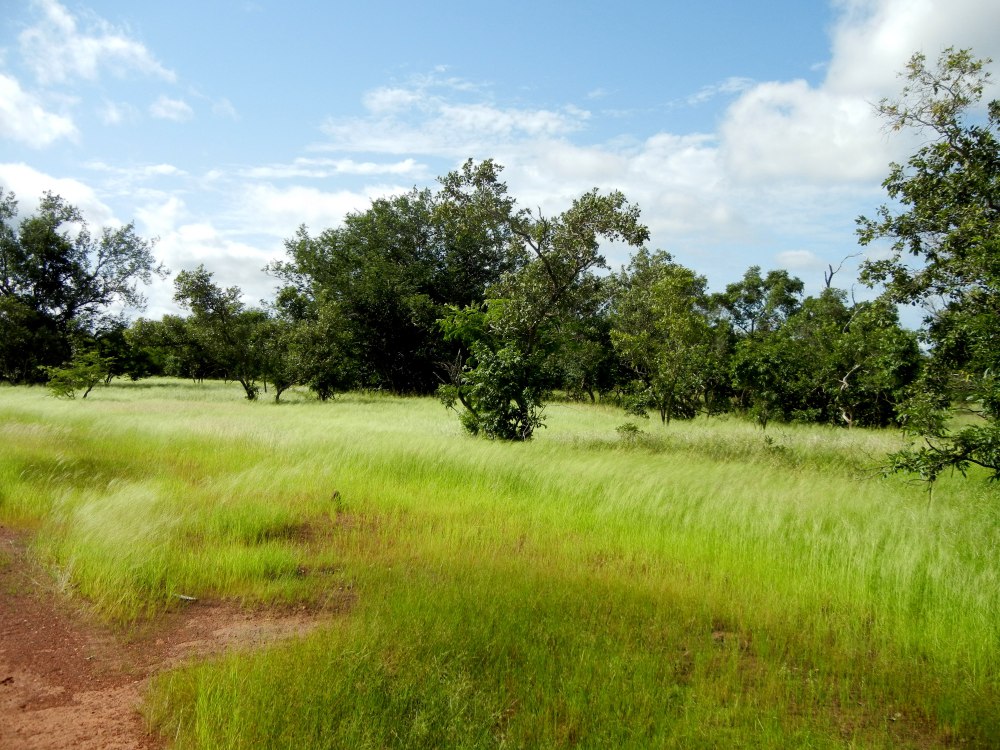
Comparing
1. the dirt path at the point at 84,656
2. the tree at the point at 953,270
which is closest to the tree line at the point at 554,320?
the tree at the point at 953,270

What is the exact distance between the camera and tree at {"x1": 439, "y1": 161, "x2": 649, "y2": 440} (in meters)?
14.6

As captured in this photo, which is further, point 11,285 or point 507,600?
point 11,285

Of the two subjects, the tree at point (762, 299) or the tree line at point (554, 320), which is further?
the tree at point (762, 299)

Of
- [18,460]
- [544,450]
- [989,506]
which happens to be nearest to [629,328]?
[544,450]

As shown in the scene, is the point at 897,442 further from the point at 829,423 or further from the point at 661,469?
the point at 661,469

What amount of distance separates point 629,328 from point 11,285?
45107 millimetres

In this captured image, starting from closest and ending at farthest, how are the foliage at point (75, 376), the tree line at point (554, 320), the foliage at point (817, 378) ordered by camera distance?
the tree line at point (554, 320) → the foliage at point (817, 378) → the foliage at point (75, 376)

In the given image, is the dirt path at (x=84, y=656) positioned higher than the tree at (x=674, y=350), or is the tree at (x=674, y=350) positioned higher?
the tree at (x=674, y=350)

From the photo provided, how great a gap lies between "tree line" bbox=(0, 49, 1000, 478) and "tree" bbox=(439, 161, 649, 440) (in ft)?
0.19

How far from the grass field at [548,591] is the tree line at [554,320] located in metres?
3.15

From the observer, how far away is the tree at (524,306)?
1465 cm

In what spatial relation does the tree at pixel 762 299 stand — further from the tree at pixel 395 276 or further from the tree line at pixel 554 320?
the tree at pixel 395 276

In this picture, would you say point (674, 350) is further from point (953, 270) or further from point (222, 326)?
point (222, 326)

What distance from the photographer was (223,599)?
5180 mm
